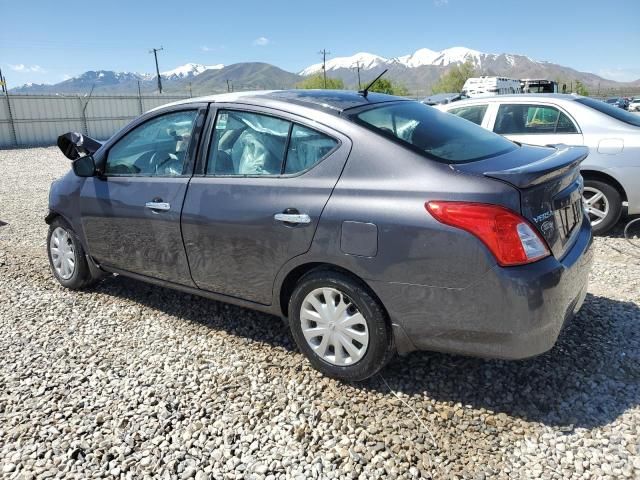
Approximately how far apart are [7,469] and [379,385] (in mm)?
1931

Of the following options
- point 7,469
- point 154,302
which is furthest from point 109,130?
point 7,469

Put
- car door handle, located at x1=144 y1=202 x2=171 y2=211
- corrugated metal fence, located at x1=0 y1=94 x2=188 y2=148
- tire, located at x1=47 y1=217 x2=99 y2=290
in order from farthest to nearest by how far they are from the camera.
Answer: corrugated metal fence, located at x1=0 y1=94 x2=188 y2=148
tire, located at x1=47 y1=217 x2=99 y2=290
car door handle, located at x1=144 y1=202 x2=171 y2=211

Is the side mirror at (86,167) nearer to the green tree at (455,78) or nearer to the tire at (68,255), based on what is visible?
the tire at (68,255)

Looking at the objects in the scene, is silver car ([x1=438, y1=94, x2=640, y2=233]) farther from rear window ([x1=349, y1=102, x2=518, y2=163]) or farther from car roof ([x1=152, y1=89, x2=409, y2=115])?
car roof ([x1=152, y1=89, x2=409, y2=115])

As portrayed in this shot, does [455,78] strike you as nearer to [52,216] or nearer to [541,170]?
[52,216]

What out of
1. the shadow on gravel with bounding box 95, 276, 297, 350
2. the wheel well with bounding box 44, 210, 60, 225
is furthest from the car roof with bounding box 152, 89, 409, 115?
the wheel well with bounding box 44, 210, 60, 225

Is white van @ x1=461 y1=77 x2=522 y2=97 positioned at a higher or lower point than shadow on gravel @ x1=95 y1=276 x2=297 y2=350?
higher

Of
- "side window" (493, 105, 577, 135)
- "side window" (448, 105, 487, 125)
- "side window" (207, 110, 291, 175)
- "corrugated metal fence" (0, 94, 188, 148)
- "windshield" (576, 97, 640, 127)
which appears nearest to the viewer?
"side window" (207, 110, 291, 175)

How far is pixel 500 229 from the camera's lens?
2.29m

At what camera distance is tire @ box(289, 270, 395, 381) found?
2.69m

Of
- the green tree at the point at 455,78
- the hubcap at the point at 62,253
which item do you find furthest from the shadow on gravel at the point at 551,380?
the green tree at the point at 455,78

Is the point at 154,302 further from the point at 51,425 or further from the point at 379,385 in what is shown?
the point at 379,385

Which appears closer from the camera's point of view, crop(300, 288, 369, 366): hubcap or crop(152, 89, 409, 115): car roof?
crop(300, 288, 369, 366): hubcap


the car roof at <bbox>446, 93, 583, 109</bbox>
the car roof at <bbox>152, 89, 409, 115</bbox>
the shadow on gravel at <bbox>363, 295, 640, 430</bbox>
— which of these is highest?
the car roof at <bbox>152, 89, 409, 115</bbox>
